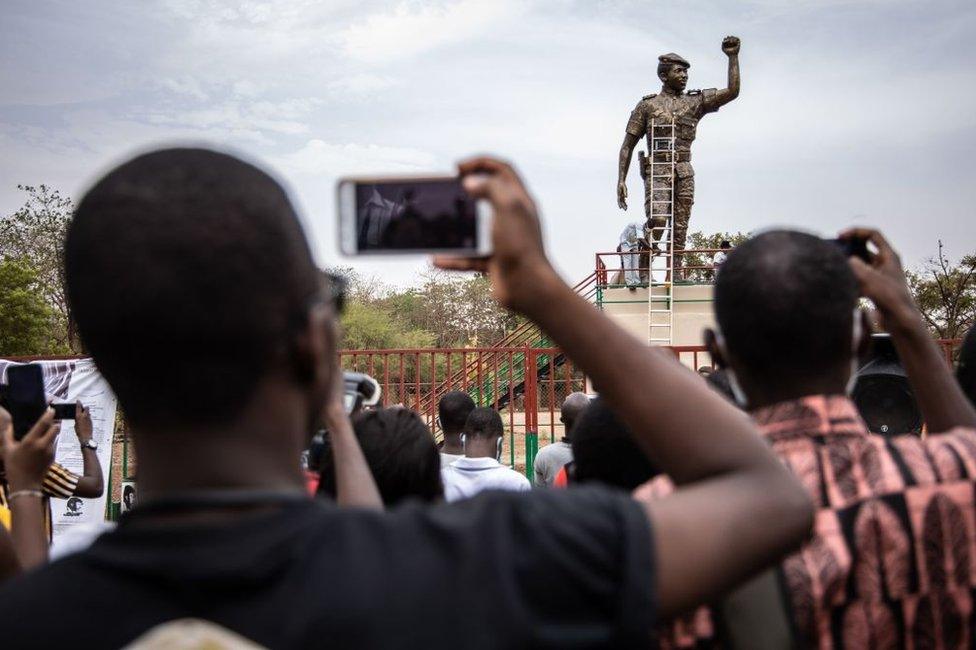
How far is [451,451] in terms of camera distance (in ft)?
16.9

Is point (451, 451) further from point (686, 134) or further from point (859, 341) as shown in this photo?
point (686, 134)

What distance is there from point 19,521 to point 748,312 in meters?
1.62

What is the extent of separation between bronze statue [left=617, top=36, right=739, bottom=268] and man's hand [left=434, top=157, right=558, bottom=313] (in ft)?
51.0

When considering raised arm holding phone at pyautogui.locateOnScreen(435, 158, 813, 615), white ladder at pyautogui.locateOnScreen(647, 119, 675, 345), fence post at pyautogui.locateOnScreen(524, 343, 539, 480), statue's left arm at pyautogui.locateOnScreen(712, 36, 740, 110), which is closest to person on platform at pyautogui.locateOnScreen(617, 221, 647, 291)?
white ladder at pyautogui.locateOnScreen(647, 119, 675, 345)

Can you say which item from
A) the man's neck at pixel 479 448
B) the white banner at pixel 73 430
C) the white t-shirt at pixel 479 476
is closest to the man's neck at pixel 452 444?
the man's neck at pixel 479 448

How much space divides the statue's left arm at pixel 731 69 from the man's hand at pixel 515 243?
16470 mm

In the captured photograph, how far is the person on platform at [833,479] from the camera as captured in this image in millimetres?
1288

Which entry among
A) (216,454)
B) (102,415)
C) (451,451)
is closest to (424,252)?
(216,454)

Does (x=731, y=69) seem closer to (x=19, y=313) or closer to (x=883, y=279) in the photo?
(x=883, y=279)

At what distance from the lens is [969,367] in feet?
6.76

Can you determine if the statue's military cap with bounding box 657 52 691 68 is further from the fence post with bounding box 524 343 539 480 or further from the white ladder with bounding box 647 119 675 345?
the fence post with bounding box 524 343 539 480

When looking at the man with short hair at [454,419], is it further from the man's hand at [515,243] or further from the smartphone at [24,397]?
the man's hand at [515,243]

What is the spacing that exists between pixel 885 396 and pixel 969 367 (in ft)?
7.39

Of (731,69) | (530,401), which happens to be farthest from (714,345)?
(731,69)
